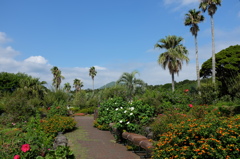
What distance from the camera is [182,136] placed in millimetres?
4500

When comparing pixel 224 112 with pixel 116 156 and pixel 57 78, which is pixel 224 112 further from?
pixel 57 78

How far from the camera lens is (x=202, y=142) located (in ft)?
12.9

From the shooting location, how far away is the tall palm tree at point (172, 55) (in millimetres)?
25984

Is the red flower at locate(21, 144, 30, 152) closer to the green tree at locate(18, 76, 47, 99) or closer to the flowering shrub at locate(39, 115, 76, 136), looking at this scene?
the flowering shrub at locate(39, 115, 76, 136)

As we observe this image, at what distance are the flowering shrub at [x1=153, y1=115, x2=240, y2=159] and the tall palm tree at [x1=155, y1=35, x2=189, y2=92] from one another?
2200 centimetres

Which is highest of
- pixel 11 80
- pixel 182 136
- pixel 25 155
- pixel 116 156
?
pixel 11 80

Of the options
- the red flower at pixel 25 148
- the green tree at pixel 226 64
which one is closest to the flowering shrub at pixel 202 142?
the red flower at pixel 25 148

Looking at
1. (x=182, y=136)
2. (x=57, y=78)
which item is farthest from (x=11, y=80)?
(x=182, y=136)

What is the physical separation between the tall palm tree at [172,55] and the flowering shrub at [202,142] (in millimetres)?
22003

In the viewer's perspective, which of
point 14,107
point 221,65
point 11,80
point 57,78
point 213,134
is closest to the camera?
point 213,134

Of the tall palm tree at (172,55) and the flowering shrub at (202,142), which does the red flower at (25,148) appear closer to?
the flowering shrub at (202,142)

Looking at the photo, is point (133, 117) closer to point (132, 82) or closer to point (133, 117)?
point (133, 117)

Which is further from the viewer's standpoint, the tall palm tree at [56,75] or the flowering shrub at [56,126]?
the tall palm tree at [56,75]

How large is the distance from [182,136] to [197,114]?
326 cm
